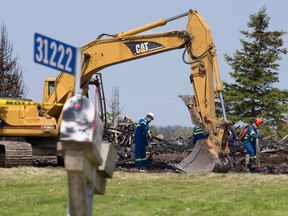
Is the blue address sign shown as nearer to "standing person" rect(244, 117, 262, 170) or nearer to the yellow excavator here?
the yellow excavator

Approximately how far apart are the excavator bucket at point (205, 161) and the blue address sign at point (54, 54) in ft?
42.6

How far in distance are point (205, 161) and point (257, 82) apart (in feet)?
83.7

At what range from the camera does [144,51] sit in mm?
20469

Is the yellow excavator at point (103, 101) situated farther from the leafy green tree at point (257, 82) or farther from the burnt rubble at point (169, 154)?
the leafy green tree at point (257, 82)

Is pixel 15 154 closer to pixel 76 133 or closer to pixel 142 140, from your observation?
pixel 142 140

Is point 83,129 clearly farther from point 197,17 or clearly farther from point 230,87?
point 230,87

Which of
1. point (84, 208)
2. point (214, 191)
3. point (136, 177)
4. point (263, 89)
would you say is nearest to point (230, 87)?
point (263, 89)

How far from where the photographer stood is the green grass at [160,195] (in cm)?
1079

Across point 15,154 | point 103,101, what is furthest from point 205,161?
point 15,154

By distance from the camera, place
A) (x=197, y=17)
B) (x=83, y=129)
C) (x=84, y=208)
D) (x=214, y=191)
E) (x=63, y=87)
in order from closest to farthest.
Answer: (x=83, y=129)
(x=84, y=208)
(x=214, y=191)
(x=197, y=17)
(x=63, y=87)

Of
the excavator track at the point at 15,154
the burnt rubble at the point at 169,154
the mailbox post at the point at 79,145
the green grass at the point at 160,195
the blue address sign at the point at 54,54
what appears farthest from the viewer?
the burnt rubble at the point at 169,154

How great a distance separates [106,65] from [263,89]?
Answer: 24.7m

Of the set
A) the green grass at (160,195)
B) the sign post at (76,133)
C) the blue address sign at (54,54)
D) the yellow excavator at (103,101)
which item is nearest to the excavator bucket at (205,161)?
the yellow excavator at (103,101)

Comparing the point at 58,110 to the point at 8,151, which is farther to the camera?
the point at 58,110
